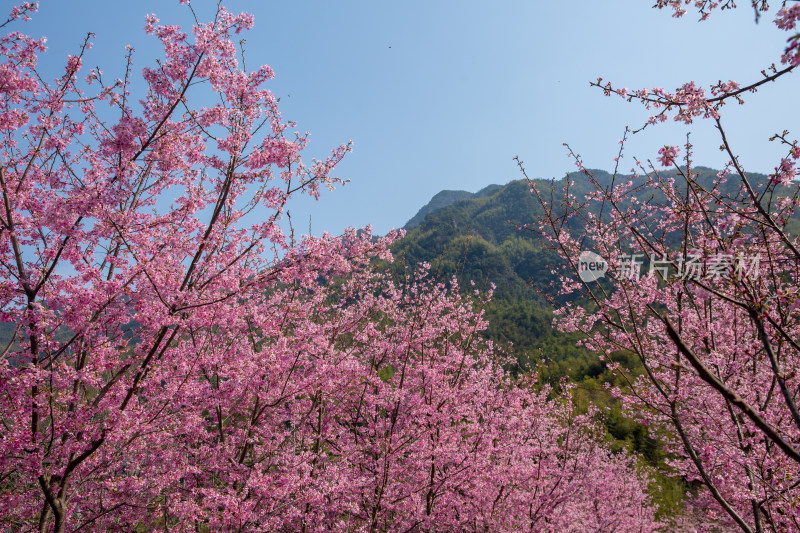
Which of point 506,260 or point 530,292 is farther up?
point 506,260

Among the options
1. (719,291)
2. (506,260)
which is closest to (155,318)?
(719,291)

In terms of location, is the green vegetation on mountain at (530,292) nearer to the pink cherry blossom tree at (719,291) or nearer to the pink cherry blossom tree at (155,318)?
the pink cherry blossom tree at (719,291)

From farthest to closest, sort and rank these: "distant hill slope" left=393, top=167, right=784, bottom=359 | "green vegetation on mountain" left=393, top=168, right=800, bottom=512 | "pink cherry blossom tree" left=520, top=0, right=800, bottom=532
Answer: "distant hill slope" left=393, top=167, right=784, bottom=359, "green vegetation on mountain" left=393, top=168, right=800, bottom=512, "pink cherry blossom tree" left=520, top=0, right=800, bottom=532

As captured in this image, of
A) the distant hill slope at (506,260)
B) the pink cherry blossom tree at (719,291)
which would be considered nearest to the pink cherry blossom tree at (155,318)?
the pink cherry blossom tree at (719,291)

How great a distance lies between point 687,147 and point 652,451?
43.5m

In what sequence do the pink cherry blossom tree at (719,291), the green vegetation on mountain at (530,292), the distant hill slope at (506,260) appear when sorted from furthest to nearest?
the distant hill slope at (506,260) < the green vegetation on mountain at (530,292) < the pink cherry blossom tree at (719,291)

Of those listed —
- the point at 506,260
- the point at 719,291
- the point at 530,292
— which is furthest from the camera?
the point at 506,260

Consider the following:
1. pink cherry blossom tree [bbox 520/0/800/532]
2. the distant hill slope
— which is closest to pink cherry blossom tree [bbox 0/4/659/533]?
pink cherry blossom tree [bbox 520/0/800/532]

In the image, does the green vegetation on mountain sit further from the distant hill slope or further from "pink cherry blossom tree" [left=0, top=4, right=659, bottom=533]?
"pink cherry blossom tree" [left=0, top=4, right=659, bottom=533]

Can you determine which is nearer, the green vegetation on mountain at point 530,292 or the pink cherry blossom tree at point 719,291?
the pink cherry blossom tree at point 719,291

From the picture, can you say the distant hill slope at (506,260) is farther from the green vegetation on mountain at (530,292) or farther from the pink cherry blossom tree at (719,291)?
the pink cherry blossom tree at (719,291)

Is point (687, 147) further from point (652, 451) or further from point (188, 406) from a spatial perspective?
point (652, 451)

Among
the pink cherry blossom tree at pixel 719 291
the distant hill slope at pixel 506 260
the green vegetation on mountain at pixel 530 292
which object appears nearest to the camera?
the pink cherry blossom tree at pixel 719 291

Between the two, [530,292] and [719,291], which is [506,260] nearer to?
[530,292]
